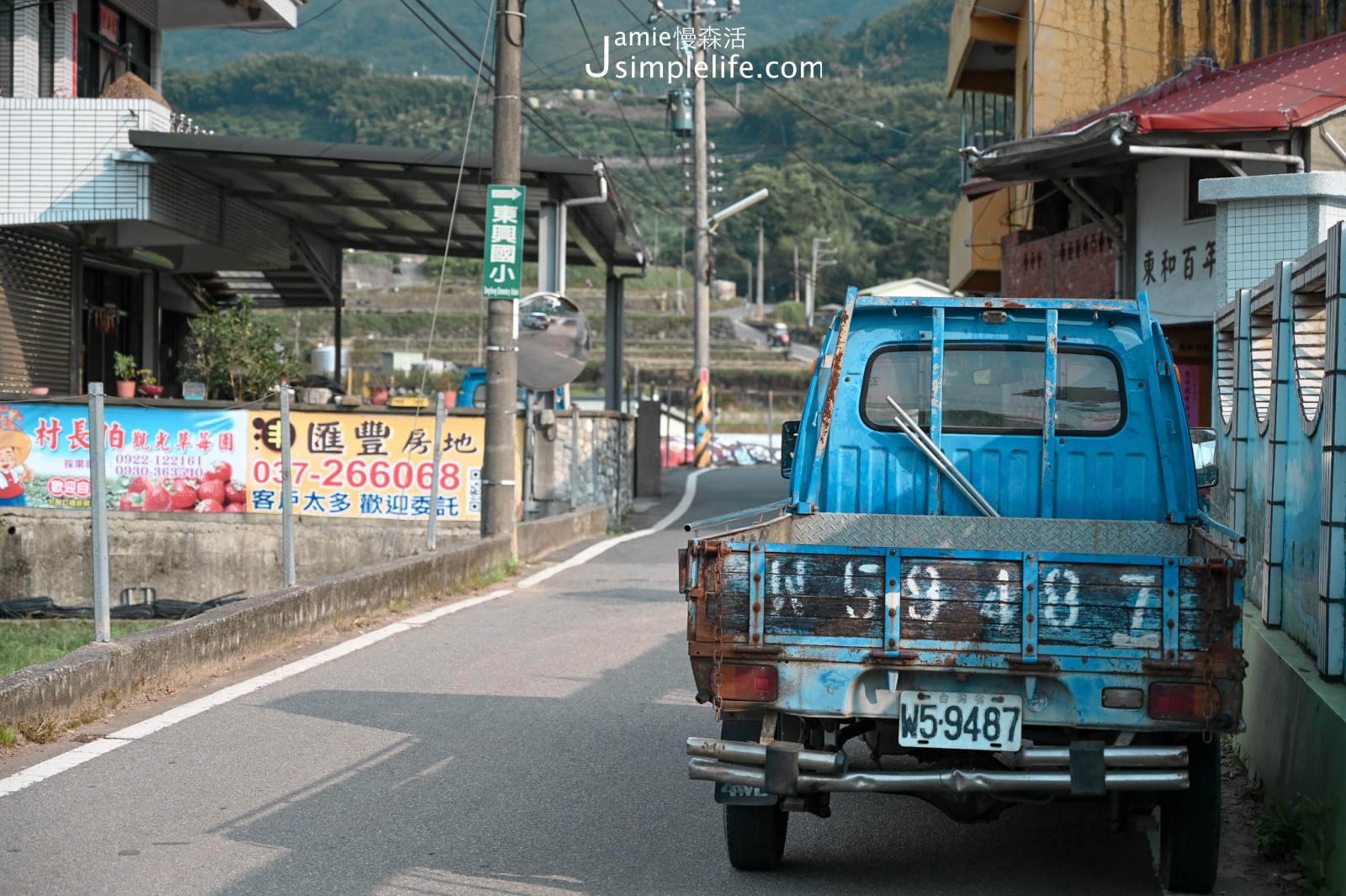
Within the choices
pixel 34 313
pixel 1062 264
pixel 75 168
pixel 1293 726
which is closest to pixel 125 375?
pixel 34 313

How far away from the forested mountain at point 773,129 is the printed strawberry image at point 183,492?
6852 cm

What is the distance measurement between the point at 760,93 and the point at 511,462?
133104 millimetres

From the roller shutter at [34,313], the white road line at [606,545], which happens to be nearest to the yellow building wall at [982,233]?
the white road line at [606,545]

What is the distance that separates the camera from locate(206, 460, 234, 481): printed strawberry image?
16.6m

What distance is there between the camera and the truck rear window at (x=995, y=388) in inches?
246

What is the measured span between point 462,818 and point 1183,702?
9.04 feet

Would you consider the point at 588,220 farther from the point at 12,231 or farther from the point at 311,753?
the point at 311,753

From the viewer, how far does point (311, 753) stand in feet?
21.6

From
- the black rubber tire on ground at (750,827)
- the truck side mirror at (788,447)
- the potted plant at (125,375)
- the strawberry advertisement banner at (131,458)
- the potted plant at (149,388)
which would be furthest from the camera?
the potted plant at (149,388)

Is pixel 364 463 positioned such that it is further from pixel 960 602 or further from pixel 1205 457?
pixel 960 602

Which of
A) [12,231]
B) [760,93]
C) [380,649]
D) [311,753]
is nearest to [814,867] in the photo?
[311,753]

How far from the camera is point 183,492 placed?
16.7 meters

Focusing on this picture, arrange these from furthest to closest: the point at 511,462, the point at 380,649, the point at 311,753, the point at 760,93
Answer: the point at 760,93 < the point at 511,462 < the point at 380,649 < the point at 311,753

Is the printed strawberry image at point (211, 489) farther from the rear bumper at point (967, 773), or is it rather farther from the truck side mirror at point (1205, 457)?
the rear bumper at point (967, 773)
